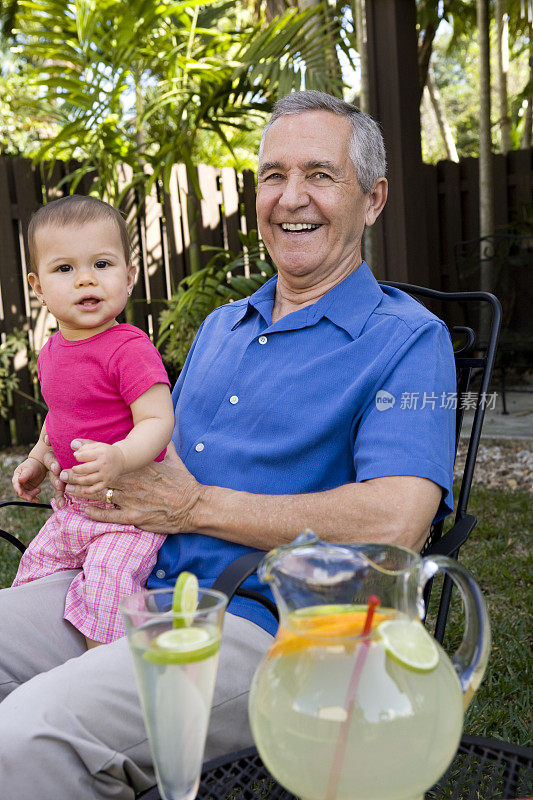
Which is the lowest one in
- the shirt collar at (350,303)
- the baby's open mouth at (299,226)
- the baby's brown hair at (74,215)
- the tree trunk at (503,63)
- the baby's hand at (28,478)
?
the baby's hand at (28,478)

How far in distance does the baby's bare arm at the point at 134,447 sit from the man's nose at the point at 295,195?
1.73ft

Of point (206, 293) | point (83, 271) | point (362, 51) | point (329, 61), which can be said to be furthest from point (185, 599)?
point (362, 51)

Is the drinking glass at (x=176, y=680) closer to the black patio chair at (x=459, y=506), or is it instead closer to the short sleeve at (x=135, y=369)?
the black patio chair at (x=459, y=506)

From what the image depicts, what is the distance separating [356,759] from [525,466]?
4.38 m

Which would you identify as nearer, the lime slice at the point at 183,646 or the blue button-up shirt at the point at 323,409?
the lime slice at the point at 183,646

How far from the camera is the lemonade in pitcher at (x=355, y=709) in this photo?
Result: 701 millimetres

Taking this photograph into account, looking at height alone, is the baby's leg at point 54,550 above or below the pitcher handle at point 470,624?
below

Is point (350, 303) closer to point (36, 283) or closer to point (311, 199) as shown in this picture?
point (311, 199)

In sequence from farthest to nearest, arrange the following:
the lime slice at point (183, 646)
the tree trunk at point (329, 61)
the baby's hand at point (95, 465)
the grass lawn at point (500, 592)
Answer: the tree trunk at point (329, 61), the grass lawn at point (500, 592), the baby's hand at point (95, 465), the lime slice at point (183, 646)

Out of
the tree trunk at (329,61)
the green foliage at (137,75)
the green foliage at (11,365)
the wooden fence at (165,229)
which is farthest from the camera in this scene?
the wooden fence at (165,229)

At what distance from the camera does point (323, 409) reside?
1557 millimetres

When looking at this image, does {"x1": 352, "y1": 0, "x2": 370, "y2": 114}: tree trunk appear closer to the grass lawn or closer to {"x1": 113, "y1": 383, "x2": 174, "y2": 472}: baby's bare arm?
the grass lawn

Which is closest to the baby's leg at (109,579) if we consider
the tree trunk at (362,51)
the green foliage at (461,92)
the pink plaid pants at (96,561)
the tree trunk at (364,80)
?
the pink plaid pants at (96,561)

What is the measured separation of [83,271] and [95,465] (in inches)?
16.9
